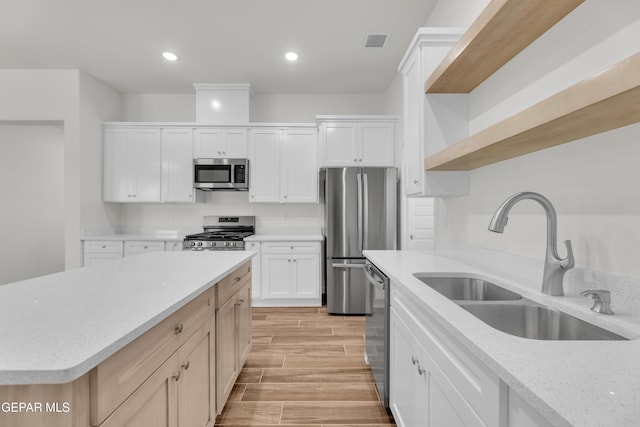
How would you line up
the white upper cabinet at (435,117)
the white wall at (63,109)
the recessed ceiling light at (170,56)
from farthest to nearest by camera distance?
the white wall at (63,109) → the recessed ceiling light at (170,56) → the white upper cabinet at (435,117)

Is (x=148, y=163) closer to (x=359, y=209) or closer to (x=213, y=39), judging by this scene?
(x=213, y=39)

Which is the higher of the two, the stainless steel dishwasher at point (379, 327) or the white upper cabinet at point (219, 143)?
the white upper cabinet at point (219, 143)

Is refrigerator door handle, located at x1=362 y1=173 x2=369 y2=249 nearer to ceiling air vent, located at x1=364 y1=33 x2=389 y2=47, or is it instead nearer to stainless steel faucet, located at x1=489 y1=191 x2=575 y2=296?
ceiling air vent, located at x1=364 y1=33 x2=389 y2=47

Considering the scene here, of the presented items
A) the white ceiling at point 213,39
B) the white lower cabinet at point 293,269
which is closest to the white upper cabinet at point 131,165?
the white ceiling at point 213,39

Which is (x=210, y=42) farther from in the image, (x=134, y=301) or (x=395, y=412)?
(x=395, y=412)

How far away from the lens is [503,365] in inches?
26.9

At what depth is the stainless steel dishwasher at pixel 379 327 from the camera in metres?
1.97

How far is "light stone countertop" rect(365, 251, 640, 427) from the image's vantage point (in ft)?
1.73

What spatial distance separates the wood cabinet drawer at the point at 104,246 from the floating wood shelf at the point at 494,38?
4192 mm

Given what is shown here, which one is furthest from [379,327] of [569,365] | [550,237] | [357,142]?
[357,142]

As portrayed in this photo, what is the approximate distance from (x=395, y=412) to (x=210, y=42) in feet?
12.3

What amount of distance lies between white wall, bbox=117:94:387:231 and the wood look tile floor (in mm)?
1773

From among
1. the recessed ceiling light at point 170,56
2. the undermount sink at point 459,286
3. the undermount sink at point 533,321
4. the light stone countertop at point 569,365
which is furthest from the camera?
the recessed ceiling light at point 170,56

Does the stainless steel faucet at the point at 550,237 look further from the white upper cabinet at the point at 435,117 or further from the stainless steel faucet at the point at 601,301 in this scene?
the white upper cabinet at the point at 435,117
